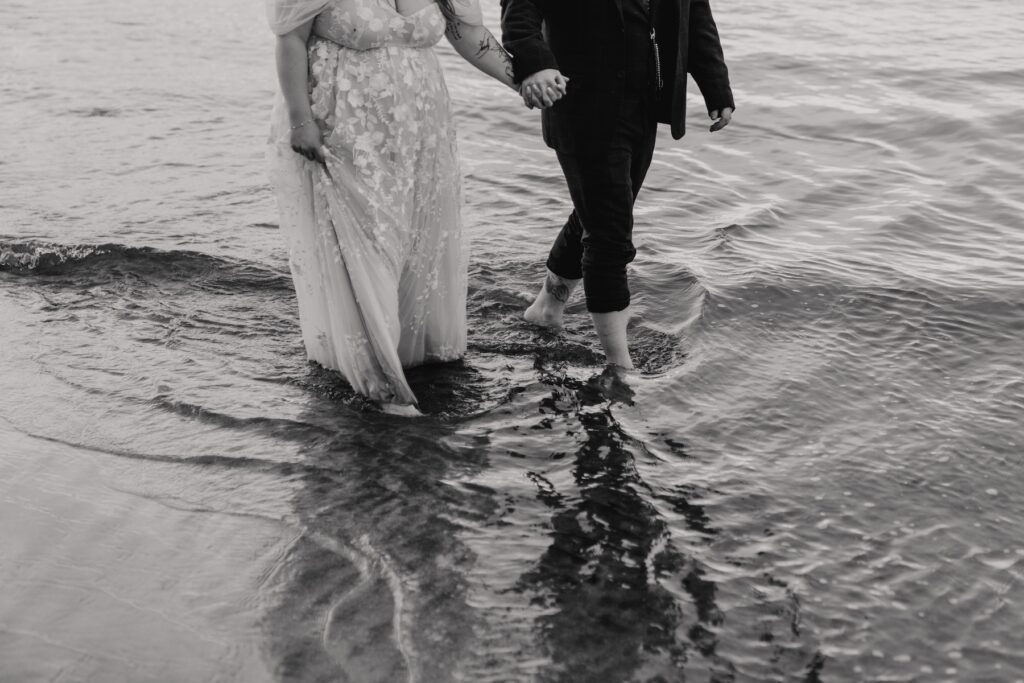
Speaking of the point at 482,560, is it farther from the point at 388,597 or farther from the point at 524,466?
the point at 524,466

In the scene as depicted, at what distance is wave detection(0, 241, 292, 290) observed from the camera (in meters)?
5.60

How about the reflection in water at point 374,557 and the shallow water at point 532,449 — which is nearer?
the reflection in water at point 374,557

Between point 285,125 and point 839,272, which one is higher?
point 285,125

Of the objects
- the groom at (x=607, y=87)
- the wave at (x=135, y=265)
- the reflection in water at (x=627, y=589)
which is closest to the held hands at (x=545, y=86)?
the groom at (x=607, y=87)

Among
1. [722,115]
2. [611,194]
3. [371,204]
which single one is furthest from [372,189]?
[722,115]

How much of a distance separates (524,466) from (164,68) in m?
8.63

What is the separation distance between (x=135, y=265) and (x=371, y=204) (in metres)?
2.27

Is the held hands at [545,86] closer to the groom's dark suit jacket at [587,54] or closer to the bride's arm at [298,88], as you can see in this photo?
the groom's dark suit jacket at [587,54]

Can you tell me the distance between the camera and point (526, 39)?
13.3 feet

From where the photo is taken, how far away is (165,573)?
316cm

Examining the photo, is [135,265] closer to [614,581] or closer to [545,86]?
[545,86]

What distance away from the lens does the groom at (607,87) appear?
13.4 feet

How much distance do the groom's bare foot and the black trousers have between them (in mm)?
452

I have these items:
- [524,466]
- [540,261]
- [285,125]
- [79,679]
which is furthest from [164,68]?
[79,679]
